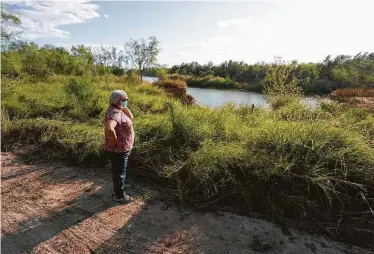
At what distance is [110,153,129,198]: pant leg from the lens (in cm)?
360

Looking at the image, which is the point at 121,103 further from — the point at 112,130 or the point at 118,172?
the point at 118,172

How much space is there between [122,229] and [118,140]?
1053 millimetres

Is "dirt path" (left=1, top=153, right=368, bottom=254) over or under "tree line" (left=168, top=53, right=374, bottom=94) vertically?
under

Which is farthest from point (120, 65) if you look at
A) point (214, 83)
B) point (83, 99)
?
point (83, 99)

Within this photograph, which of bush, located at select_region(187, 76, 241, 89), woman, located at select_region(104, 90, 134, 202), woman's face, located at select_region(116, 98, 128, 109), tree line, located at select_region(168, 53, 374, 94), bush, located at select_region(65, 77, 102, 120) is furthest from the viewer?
bush, located at select_region(187, 76, 241, 89)

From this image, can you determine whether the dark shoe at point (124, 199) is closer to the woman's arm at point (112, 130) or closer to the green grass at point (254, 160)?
the green grass at point (254, 160)

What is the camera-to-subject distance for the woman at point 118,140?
3.52 metres

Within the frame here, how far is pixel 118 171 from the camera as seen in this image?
12.0 feet

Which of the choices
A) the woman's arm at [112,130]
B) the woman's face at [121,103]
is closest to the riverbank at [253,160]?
the woman's arm at [112,130]

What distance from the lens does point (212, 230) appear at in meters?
3.04

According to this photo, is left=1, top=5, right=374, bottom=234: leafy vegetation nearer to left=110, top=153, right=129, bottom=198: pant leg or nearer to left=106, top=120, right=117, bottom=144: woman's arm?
left=110, top=153, right=129, bottom=198: pant leg

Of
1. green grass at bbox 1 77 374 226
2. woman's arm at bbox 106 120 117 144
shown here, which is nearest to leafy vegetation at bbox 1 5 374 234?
green grass at bbox 1 77 374 226

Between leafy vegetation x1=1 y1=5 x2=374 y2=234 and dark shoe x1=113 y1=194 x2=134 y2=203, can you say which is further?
dark shoe x1=113 y1=194 x2=134 y2=203

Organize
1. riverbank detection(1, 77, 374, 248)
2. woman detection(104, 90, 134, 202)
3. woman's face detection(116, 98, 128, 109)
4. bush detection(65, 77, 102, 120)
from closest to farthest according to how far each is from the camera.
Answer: riverbank detection(1, 77, 374, 248) → woman detection(104, 90, 134, 202) → woman's face detection(116, 98, 128, 109) → bush detection(65, 77, 102, 120)
